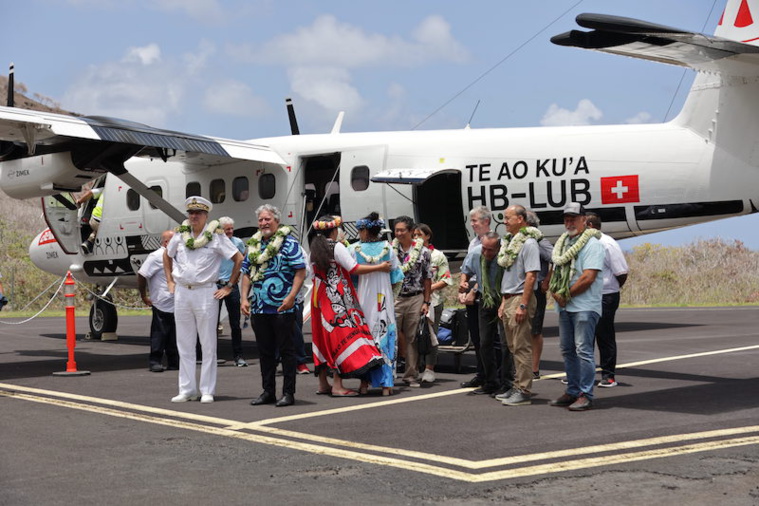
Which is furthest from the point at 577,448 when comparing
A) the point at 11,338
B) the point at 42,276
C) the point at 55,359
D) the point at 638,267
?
the point at 42,276

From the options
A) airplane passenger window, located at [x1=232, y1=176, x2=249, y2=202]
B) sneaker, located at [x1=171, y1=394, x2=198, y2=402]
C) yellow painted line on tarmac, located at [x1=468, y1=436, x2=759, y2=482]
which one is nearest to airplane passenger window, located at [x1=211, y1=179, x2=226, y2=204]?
airplane passenger window, located at [x1=232, y1=176, x2=249, y2=202]

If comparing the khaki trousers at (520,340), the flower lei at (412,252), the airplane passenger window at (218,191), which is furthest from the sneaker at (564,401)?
the airplane passenger window at (218,191)

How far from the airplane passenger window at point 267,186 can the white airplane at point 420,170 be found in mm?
Result: 25

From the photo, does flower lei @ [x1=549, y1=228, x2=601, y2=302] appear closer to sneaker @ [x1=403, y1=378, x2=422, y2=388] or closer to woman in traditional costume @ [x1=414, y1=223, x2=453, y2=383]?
woman in traditional costume @ [x1=414, y1=223, x2=453, y2=383]

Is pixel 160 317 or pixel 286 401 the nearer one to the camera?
pixel 286 401

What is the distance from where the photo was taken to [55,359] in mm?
14898

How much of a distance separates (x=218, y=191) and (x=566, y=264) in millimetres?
9467

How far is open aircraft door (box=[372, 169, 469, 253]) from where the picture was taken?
1516 centimetres

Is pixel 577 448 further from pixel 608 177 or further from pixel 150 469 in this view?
pixel 608 177

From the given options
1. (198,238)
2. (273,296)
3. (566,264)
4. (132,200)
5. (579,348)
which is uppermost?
(132,200)

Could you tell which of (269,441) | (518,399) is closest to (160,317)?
(518,399)

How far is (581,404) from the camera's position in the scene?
9.03 metres

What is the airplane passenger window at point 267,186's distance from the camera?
1655cm

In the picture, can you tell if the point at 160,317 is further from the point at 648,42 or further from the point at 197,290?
the point at 648,42
